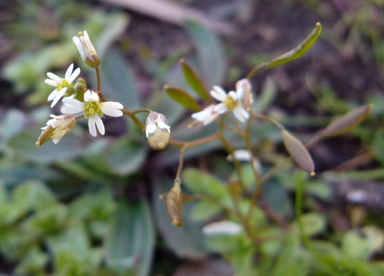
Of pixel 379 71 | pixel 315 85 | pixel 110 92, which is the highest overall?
pixel 379 71

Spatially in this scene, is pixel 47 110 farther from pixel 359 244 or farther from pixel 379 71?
pixel 379 71

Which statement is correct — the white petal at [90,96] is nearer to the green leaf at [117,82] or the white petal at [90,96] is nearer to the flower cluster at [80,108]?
the flower cluster at [80,108]

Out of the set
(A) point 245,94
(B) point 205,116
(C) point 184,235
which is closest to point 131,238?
(C) point 184,235

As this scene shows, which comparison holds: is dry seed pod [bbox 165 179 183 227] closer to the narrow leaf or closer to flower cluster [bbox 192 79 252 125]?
flower cluster [bbox 192 79 252 125]

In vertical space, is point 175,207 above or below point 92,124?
below

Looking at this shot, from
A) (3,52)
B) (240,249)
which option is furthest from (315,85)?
(3,52)

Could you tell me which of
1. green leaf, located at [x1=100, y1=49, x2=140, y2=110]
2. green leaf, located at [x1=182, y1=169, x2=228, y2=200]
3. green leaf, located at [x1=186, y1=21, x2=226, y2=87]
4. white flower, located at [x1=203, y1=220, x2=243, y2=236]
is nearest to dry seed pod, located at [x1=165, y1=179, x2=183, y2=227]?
white flower, located at [x1=203, y1=220, x2=243, y2=236]

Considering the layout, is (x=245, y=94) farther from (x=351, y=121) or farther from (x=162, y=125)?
(x=351, y=121)
